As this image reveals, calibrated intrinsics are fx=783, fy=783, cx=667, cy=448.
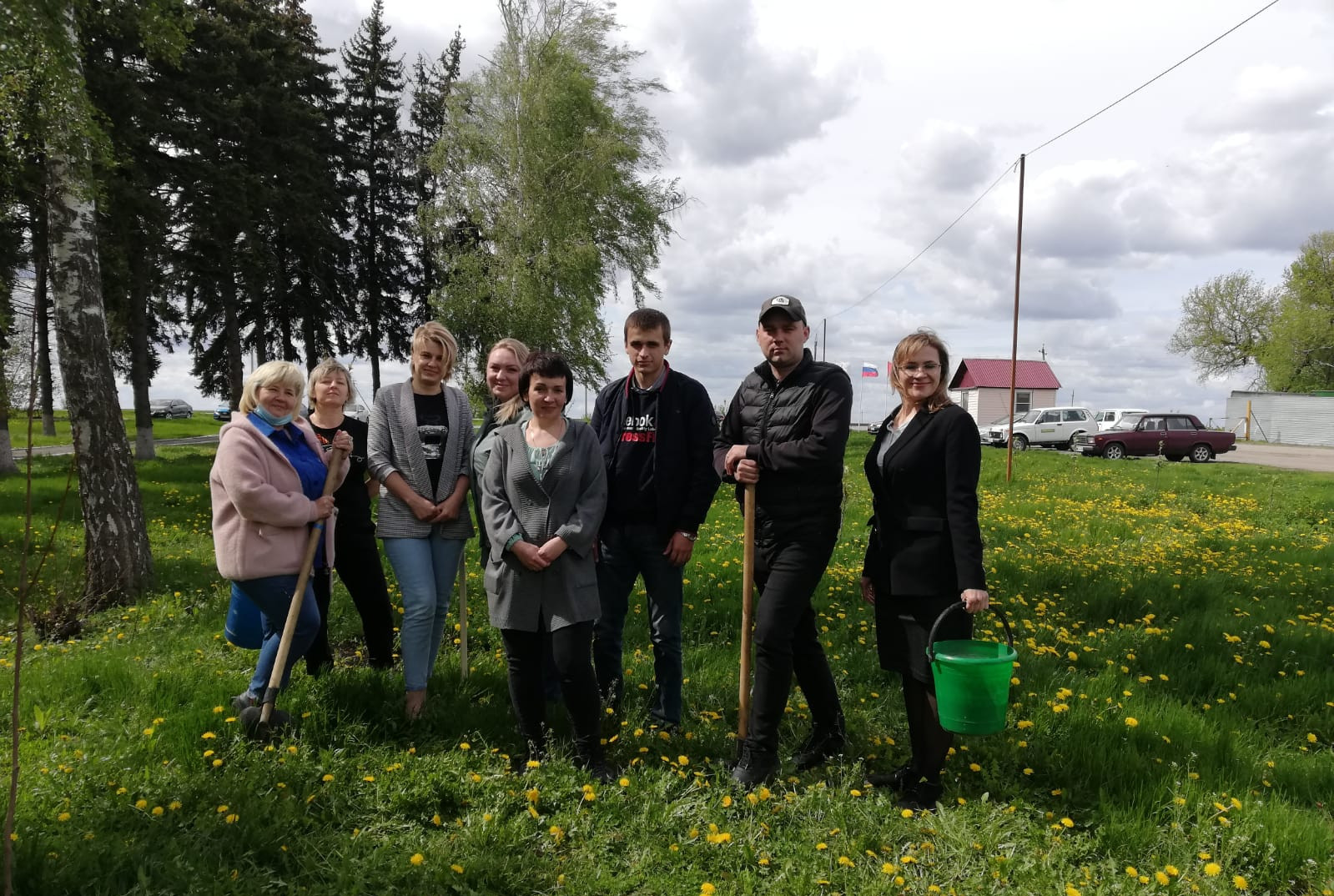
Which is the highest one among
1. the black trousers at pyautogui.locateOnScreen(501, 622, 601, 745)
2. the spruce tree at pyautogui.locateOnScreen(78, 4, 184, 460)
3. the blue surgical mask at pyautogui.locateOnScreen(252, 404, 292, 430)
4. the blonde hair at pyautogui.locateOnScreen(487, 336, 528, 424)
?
the spruce tree at pyautogui.locateOnScreen(78, 4, 184, 460)

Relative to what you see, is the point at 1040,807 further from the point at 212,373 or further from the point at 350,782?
the point at 212,373

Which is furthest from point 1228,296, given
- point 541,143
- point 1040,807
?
point 1040,807

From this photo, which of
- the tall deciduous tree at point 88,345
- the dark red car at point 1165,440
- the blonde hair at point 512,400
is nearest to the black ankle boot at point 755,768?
the blonde hair at point 512,400

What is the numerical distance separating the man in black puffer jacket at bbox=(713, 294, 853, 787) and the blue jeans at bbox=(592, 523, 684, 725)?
0.47 metres

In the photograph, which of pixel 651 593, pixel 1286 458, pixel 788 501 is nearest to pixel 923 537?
pixel 788 501

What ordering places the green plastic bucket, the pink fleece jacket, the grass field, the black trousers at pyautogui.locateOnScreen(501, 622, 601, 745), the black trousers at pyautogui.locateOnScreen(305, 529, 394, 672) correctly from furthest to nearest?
1. the black trousers at pyautogui.locateOnScreen(305, 529, 394, 672)
2. the pink fleece jacket
3. the black trousers at pyautogui.locateOnScreen(501, 622, 601, 745)
4. the green plastic bucket
5. the grass field

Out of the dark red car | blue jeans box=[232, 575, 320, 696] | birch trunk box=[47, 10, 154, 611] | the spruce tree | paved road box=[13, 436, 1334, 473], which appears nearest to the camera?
blue jeans box=[232, 575, 320, 696]

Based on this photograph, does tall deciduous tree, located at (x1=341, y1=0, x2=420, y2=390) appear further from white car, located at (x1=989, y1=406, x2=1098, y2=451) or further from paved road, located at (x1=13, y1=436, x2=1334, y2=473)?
white car, located at (x1=989, y1=406, x2=1098, y2=451)

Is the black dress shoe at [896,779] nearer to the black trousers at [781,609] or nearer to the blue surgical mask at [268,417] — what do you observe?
the black trousers at [781,609]

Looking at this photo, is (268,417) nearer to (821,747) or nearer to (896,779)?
(821,747)

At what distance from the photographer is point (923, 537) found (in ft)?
11.0

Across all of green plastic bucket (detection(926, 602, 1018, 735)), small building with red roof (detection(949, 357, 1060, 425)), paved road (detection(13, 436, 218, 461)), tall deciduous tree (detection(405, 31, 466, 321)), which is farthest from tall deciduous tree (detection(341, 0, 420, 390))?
small building with red roof (detection(949, 357, 1060, 425))

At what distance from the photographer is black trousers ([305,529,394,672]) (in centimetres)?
447

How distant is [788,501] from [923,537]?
0.62 metres
